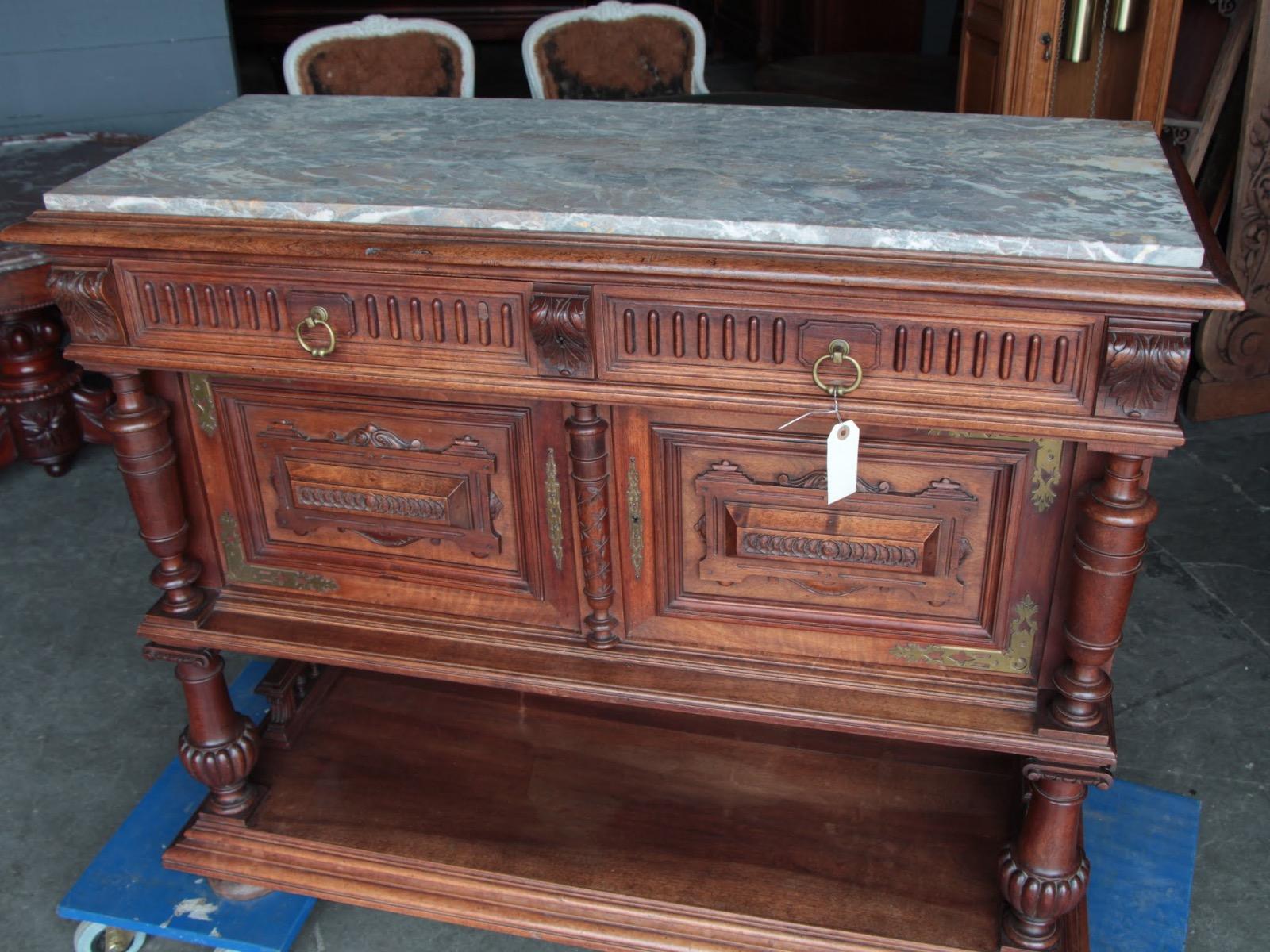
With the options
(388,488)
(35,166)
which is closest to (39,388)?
(35,166)

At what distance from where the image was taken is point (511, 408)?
1.64 m

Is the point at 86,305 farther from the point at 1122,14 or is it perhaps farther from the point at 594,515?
the point at 1122,14

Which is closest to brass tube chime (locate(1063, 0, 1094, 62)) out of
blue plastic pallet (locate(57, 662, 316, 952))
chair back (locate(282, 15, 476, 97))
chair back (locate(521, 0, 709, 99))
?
chair back (locate(521, 0, 709, 99))

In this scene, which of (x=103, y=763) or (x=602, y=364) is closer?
(x=602, y=364)

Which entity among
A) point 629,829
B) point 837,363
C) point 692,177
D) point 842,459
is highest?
point 692,177

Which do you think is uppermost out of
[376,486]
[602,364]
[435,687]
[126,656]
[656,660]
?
[602,364]

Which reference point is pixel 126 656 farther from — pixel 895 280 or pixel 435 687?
pixel 895 280

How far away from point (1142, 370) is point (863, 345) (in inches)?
12.0

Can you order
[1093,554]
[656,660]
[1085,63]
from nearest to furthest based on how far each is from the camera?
[1093,554], [656,660], [1085,63]

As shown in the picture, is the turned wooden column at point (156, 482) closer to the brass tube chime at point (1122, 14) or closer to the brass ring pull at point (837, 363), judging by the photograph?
the brass ring pull at point (837, 363)

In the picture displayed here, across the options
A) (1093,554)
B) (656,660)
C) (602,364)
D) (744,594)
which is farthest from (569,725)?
(1093,554)

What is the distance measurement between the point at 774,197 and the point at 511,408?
447 millimetres

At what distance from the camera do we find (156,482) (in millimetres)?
1775

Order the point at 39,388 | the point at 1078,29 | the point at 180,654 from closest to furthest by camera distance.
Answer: the point at 180,654 < the point at 39,388 < the point at 1078,29
